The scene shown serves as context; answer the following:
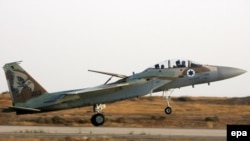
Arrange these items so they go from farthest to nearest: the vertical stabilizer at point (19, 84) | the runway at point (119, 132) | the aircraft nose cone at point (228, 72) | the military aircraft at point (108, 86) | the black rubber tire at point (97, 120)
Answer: the aircraft nose cone at point (228, 72)
the runway at point (119, 132)
the black rubber tire at point (97, 120)
the military aircraft at point (108, 86)
the vertical stabilizer at point (19, 84)

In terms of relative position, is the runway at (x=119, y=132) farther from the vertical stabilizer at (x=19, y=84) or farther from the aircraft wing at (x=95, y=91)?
the vertical stabilizer at (x=19, y=84)

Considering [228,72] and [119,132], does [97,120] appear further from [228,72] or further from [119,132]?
[228,72]

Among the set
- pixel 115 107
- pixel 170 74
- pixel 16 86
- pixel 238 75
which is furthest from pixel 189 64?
pixel 115 107

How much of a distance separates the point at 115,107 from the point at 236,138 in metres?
53.9

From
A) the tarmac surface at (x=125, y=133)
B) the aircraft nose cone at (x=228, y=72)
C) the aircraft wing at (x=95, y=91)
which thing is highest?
the aircraft nose cone at (x=228, y=72)

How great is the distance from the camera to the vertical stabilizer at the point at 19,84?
3381 cm

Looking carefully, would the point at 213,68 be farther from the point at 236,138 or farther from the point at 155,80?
the point at 236,138

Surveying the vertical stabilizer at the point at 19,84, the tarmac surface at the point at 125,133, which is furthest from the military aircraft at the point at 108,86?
the tarmac surface at the point at 125,133

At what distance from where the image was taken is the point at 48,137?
32094 millimetres

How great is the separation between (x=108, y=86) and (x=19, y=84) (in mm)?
5990

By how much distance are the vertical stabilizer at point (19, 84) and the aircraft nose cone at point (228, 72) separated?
12.5 metres

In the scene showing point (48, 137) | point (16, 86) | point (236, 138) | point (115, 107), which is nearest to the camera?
point (236, 138)

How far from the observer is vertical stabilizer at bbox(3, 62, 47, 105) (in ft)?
111

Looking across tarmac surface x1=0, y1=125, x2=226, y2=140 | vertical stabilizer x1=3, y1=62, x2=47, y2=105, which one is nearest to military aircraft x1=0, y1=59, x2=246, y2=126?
vertical stabilizer x1=3, y1=62, x2=47, y2=105
